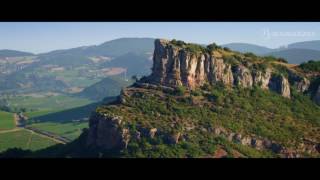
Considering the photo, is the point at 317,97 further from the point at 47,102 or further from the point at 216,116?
the point at 47,102

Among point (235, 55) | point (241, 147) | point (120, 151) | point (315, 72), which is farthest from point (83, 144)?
point (315, 72)

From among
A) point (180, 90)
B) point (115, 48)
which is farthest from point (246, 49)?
point (115, 48)

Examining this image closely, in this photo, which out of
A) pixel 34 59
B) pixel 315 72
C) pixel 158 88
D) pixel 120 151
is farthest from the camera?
pixel 34 59
